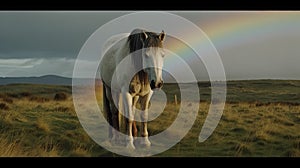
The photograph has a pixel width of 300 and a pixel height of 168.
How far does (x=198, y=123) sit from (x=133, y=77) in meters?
1.08

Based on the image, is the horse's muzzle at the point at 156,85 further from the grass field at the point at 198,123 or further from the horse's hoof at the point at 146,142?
the horse's hoof at the point at 146,142

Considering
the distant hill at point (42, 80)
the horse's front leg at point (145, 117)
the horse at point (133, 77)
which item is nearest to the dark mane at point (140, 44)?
the horse at point (133, 77)

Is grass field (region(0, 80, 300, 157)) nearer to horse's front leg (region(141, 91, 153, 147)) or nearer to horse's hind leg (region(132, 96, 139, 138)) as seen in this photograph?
horse's front leg (region(141, 91, 153, 147))

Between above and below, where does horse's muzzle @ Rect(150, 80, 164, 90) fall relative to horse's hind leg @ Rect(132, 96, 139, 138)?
above

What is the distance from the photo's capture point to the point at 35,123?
6.66 meters

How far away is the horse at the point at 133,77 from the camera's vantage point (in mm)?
5910

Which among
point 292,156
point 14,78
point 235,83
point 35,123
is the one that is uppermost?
point 235,83

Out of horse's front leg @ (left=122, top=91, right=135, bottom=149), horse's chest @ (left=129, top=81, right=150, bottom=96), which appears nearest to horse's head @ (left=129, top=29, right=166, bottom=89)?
horse's chest @ (left=129, top=81, right=150, bottom=96)

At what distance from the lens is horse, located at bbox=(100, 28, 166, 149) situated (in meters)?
5.91

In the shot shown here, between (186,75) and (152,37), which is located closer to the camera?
(152,37)

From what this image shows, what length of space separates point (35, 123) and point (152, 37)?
1931mm
